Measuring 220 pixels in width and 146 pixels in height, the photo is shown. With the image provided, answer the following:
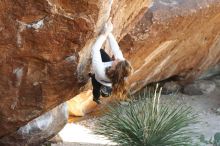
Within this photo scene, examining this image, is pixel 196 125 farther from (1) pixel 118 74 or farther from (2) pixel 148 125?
(1) pixel 118 74

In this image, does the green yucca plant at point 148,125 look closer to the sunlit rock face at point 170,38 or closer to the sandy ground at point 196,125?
the sandy ground at point 196,125

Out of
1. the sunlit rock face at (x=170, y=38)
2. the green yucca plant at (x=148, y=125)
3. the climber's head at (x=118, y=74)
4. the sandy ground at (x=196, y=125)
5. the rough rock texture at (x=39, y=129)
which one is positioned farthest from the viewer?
the sandy ground at (x=196, y=125)

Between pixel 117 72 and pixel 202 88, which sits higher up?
pixel 117 72

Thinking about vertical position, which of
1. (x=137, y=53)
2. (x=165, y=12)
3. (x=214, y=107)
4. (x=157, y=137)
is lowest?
(x=214, y=107)

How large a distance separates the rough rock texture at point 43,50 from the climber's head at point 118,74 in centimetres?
38

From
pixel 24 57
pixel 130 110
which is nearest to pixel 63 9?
pixel 24 57

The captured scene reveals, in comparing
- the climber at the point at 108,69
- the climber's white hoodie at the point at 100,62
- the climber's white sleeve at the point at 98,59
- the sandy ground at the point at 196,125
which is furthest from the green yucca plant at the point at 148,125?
the climber's white sleeve at the point at 98,59

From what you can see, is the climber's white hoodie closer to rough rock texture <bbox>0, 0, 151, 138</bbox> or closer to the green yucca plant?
rough rock texture <bbox>0, 0, 151, 138</bbox>

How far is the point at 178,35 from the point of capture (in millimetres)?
10734

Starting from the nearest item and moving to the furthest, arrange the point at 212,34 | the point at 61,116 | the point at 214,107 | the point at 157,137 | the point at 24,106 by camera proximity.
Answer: the point at 24,106, the point at 157,137, the point at 61,116, the point at 212,34, the point at 214,107

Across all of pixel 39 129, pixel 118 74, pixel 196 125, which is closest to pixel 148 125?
pixel 39 129

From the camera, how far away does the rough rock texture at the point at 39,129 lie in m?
7.78

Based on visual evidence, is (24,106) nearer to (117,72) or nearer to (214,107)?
(117,72)

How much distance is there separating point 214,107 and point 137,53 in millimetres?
4269
